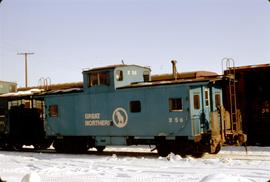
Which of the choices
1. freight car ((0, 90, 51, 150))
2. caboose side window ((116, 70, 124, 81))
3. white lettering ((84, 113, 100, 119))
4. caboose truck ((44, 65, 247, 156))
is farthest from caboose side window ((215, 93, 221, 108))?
freight car ((0, 90, 51, 150))

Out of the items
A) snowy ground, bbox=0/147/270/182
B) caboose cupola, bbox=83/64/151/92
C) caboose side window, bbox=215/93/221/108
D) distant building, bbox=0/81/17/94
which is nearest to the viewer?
snowy ground, bbox=0/147/270/182

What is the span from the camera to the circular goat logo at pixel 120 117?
667 inches

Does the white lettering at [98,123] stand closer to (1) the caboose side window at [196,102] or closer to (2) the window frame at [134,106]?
(2) the window frame at [134,106]

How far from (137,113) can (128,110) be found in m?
0.48

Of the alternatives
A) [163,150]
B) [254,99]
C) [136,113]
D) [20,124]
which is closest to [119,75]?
[136,113]

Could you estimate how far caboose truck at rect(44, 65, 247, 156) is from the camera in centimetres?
1555

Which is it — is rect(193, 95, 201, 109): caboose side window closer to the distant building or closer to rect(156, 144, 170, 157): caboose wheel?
rect(156, 144, 170, 157): caboose wheel

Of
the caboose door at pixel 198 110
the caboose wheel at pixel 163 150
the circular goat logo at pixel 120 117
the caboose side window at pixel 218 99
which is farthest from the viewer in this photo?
the caboose side window at pixel 218 99

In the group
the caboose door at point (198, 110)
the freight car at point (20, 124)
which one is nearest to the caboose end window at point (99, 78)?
the caboose door at point (198, 110)

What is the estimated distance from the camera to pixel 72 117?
19.0 m

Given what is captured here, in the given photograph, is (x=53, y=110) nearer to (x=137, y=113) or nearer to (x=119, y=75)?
(x=119, y=75)

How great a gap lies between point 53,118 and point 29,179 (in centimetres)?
1327

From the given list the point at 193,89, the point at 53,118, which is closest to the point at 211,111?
the point at 193,89

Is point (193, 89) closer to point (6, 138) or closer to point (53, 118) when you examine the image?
point (53, 118)
